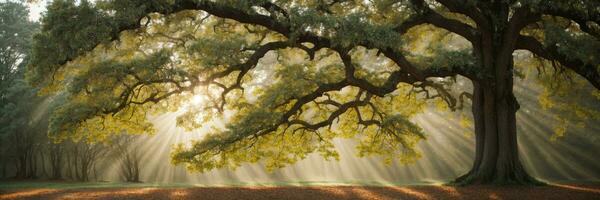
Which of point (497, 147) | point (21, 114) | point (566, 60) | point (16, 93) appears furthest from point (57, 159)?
point (566, 60)

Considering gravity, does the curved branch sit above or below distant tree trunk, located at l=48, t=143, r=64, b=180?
above

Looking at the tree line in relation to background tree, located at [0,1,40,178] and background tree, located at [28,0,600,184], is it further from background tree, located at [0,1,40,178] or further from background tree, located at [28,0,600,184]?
background tree, located at [28,0,600,184]

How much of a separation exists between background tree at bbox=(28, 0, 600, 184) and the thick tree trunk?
0.04 m

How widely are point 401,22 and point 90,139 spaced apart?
10.2 m

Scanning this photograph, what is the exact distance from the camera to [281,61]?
1653 cm

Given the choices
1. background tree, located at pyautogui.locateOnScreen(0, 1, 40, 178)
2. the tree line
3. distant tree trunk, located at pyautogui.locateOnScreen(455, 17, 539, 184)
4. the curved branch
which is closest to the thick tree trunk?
distant tree trunk, located at pyautogui.locateOnScreen(455, 17, 539, 184)

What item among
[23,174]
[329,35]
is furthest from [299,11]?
[23,174]

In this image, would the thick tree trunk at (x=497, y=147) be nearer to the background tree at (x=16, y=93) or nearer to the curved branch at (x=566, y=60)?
the curved branch at (x=566, y=60)

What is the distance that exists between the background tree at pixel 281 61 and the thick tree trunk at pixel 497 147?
0.12 feet

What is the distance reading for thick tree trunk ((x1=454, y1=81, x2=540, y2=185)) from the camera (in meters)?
14.3

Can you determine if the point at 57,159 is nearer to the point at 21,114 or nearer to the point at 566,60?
the point at 21,114

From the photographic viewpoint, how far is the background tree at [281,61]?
10.7 m

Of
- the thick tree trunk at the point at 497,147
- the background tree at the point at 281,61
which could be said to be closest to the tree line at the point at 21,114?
the background tree at the point at 281,61

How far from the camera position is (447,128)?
43.9 m
